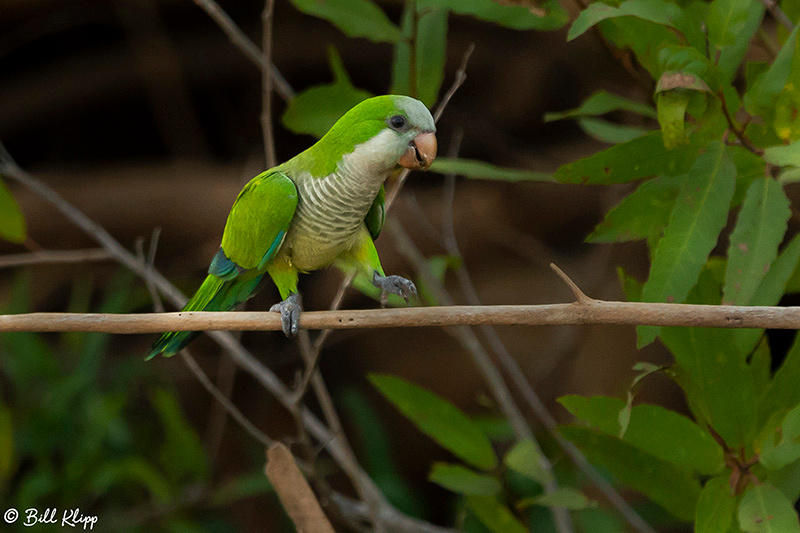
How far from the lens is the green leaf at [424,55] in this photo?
140 centimetres

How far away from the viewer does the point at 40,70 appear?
311cm

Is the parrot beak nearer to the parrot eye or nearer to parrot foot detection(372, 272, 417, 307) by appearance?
the parrot eye

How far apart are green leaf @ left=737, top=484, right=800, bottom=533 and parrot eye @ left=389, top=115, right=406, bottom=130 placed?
2.53ft

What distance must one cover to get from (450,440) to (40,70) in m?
2.55

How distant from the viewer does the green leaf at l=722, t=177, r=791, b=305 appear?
3.46 feet

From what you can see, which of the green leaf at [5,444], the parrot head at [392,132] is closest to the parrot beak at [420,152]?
the parrot head at [392,132]

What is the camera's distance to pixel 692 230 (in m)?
1.07

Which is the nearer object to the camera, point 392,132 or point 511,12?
point 392,132

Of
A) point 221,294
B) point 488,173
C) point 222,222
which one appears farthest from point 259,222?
point 222,222

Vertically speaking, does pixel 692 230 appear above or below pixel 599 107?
below

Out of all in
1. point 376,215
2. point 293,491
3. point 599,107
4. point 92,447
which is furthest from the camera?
point 92,447

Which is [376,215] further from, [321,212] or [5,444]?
[5,444]

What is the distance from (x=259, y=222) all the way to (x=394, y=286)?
0.26 meters

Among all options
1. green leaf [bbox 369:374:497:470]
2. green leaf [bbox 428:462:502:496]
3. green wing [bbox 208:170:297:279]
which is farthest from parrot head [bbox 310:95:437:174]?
green leaf [bbox 428:462:502:496]
